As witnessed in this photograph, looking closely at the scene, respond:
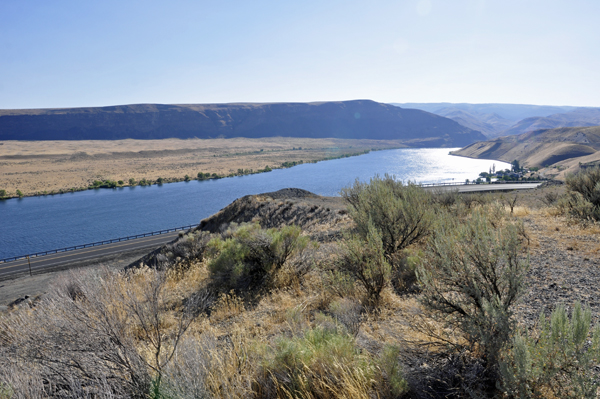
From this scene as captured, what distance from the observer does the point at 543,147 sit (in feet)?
347

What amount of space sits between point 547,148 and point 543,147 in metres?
3.47

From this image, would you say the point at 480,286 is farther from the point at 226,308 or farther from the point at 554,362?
the point at 226,308

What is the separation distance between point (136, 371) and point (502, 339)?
3845 mm

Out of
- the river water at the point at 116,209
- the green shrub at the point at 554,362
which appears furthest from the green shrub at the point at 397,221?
the river water at the point at 116,209

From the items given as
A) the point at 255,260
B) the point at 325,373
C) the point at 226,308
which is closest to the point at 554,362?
the point at 325,373

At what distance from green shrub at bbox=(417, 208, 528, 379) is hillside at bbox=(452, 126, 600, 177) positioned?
9192cm

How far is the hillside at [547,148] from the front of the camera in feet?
291

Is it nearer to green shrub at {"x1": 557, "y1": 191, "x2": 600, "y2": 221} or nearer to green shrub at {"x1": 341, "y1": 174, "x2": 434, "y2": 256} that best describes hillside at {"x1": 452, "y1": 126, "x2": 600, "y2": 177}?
green shrub at {"x1": 557, "y1": 191, "x2": 600, "y2": 221}

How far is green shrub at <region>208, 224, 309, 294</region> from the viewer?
809 cm

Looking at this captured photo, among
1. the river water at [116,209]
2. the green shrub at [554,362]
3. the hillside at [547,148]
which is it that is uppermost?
the hillside at [547,148]

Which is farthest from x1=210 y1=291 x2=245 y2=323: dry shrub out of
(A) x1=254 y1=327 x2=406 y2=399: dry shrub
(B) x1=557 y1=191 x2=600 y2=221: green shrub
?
(B) x1=557 y1=191 x2=600 y2=221: green shrub

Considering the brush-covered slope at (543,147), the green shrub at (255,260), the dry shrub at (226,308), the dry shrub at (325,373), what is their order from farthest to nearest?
the brush-covered slope at (543,147)
the green shrub at (255,260)
the dry shrub at (226,308)
the dry shrub at (325,373)

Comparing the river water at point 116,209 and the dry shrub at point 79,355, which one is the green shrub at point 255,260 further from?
the river water at point 116,209

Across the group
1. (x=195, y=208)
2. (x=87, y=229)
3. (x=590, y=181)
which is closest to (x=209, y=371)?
(x=590, y=181)
